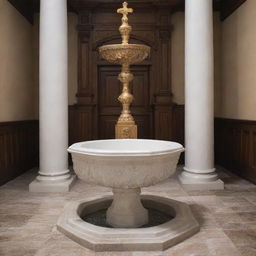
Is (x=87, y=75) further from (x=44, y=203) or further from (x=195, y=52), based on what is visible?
(x=44, y=203)

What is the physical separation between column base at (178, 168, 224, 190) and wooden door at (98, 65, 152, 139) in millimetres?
2384

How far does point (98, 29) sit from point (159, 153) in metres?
5.07

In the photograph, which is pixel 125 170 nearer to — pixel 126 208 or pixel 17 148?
pixel 126 208

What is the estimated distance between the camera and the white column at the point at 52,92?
16.0 ft

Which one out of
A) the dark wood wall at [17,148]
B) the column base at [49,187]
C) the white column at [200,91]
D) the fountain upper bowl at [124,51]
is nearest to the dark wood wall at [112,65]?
the dark wood wall at [17,148]

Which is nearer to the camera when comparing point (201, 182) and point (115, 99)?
point (201, 182)

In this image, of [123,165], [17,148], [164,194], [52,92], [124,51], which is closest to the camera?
[123,165]

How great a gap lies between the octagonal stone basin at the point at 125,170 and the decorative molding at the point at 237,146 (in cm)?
281

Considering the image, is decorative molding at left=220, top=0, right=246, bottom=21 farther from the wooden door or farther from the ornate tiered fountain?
the ornate tiered fountain

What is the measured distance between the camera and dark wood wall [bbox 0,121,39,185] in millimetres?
5340

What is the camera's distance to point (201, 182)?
4887mm

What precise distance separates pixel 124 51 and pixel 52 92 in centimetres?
154

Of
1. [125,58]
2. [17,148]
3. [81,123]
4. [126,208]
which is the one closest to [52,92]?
[125,58]

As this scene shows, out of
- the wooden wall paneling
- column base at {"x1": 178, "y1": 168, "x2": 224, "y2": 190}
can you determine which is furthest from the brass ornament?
the wooden wall paneling
